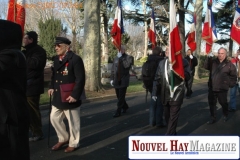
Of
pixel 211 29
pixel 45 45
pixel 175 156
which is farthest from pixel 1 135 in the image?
pixel 45 45

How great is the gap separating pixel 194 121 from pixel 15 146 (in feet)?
22.0

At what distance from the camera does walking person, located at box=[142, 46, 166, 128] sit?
8.05 m

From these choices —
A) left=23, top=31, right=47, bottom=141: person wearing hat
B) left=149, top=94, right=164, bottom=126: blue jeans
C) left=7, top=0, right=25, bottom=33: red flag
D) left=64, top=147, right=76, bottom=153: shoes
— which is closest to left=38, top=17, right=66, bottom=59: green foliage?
left=149, top=94, right=164, bottom=126: blue jeans

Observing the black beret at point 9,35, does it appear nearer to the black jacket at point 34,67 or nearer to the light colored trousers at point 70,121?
the light colored trousers at point 70,121

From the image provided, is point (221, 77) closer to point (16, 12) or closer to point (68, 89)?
point (68, 89)

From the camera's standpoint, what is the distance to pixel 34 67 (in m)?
6.19

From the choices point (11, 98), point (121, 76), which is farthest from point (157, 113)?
point (11, 98)

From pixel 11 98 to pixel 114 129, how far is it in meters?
5.13

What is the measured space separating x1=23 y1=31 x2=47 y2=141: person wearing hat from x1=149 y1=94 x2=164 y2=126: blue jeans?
2.84m

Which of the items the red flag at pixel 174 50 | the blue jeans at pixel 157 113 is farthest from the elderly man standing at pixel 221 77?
the red flag at pixel 174 50

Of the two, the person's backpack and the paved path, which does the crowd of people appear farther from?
the paved path

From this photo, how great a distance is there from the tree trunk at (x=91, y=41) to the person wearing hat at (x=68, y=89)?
28.8ft

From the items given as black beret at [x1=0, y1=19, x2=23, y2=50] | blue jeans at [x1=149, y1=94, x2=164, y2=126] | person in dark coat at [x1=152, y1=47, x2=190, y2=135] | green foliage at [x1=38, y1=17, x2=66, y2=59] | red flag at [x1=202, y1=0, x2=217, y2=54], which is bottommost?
blue jeans at [x1=149, y1=94, x2=164, y2=126]

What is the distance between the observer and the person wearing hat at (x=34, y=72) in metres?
6.21
